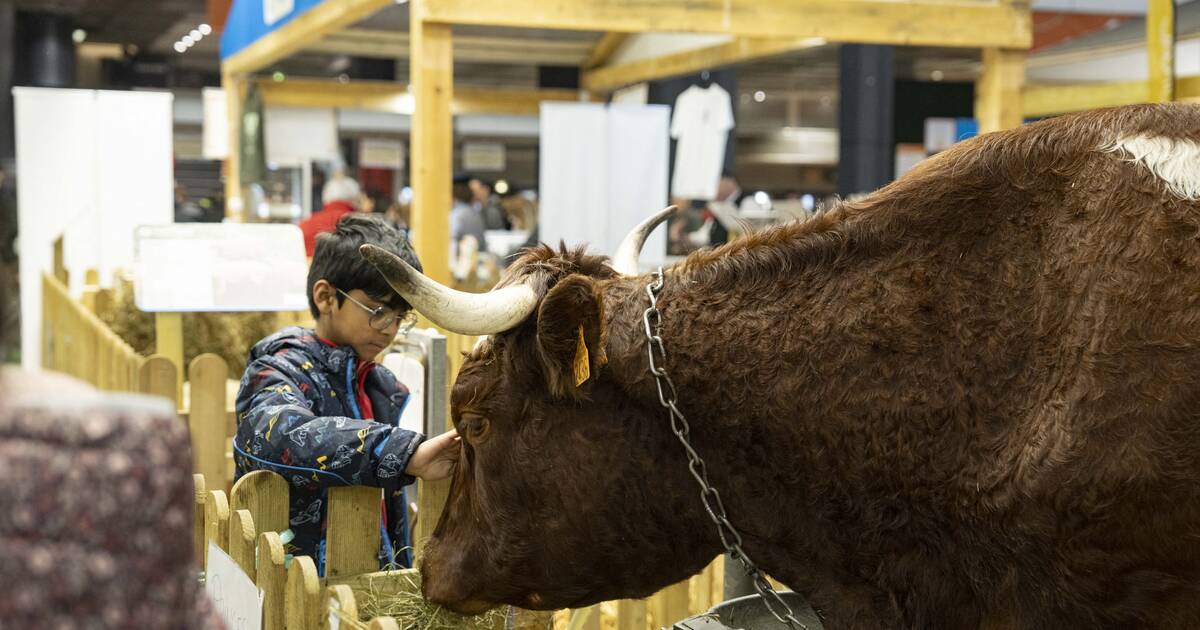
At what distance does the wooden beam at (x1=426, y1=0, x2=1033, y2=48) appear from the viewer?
252 inches

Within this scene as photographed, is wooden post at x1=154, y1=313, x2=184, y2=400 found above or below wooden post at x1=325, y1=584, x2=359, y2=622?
above

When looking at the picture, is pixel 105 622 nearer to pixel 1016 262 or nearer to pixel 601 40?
pixel 1016 262

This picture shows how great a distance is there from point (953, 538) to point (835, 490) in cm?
21

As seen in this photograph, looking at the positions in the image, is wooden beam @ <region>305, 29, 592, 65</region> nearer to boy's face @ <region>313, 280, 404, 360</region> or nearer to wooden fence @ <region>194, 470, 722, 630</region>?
boy's face @ <region>313, 280, 404, 360</region>

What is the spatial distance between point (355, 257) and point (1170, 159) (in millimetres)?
1662

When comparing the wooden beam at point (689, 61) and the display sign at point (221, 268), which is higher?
the wooden beam at point (689, 61)

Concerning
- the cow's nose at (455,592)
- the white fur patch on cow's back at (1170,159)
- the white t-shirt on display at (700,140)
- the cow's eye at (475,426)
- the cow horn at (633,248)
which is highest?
the white t-shirt on display at (700,140)

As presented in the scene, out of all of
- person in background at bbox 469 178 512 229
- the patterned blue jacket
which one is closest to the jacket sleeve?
the patterned blue jacket

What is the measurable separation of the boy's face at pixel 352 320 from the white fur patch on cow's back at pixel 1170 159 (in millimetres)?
1565

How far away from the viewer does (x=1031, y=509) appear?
2.04 meters

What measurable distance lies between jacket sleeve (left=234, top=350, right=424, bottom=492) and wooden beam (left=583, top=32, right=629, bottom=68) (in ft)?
31.0

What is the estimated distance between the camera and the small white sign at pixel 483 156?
765 inches

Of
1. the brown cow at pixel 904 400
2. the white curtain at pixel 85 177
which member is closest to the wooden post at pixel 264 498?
the brown cow at pixel 904 400

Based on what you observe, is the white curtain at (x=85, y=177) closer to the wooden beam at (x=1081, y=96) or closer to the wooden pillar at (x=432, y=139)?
the wooden pillar at (x=432, y=139)
